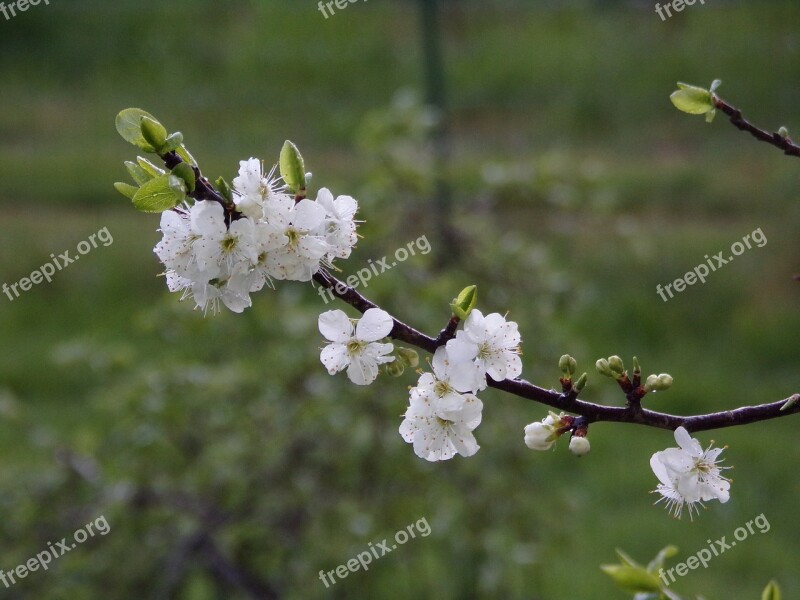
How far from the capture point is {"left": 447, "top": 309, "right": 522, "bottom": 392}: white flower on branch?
2.64 ft

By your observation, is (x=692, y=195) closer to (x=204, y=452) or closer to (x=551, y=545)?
(x=551, y=545)

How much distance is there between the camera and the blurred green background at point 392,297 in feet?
7.29

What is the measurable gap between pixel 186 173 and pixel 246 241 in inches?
2.9

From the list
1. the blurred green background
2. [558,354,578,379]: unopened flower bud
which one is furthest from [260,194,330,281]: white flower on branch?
the blurred green background

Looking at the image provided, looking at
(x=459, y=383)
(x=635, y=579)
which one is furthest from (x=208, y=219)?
(x=635, y=579)

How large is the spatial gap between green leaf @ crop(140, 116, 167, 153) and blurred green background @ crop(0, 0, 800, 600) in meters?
1.26

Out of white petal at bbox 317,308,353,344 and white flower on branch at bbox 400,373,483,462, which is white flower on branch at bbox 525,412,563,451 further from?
white petal at bbox 317,308,353,344

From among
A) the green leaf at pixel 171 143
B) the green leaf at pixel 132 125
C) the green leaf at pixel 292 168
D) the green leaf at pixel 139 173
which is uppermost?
the green leaf at pixel 132 125

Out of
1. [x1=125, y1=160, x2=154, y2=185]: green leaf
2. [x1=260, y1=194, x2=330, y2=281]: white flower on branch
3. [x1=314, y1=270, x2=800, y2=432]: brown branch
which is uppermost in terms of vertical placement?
[x1=125, y1=160, x2=154, y2=185]: green leaf

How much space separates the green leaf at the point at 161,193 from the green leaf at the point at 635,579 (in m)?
0.49

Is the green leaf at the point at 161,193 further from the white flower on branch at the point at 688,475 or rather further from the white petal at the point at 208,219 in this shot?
the white flower on branch at the point at 688,475

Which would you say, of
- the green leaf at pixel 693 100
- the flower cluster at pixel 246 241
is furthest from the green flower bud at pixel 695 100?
the flower cluster at pixel 246 241

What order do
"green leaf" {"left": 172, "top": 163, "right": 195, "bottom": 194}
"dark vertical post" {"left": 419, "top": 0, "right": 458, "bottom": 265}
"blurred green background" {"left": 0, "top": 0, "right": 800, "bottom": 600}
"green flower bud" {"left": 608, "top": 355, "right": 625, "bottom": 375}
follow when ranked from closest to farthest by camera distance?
"green leaf" {"left": 172, "top": 163, "right": 195, "bottom": 194}
"green flower bud" {"left": 608, "top": 355, "right": 625, "bottom": 375}
"blurred green background" {"left": 0, "top": 0, "right": 800, "bottom": 600}
"dark vertical post" {"left": 419, "top": 0, "right": 458, "bottom": 265}

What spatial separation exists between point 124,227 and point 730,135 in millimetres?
3091
